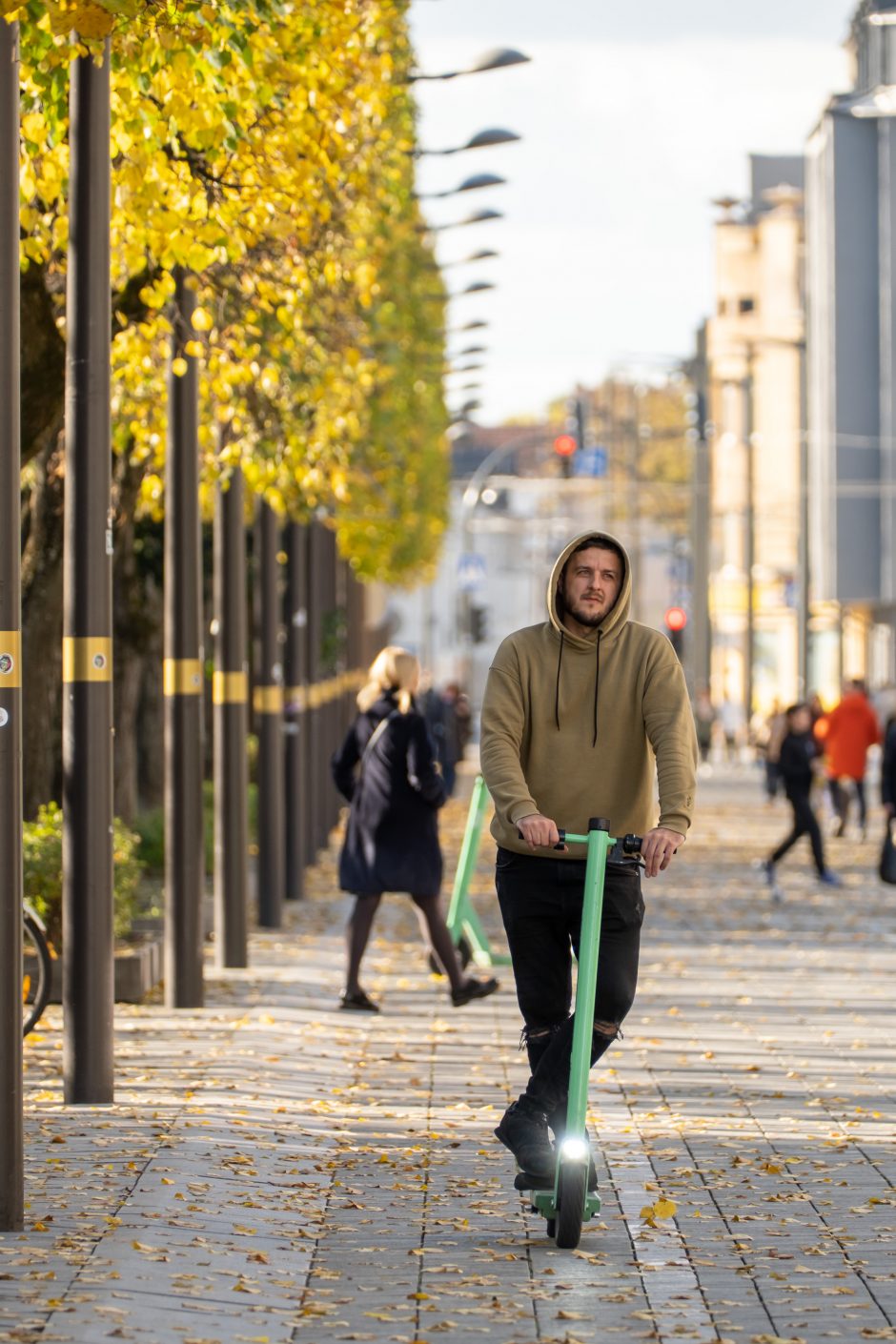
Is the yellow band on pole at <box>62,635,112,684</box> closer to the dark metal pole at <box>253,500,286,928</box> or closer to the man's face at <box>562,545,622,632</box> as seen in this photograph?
the man's face at <box>562,545,622,632</box>

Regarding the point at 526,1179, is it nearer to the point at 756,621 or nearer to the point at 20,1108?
the point at 20,1108

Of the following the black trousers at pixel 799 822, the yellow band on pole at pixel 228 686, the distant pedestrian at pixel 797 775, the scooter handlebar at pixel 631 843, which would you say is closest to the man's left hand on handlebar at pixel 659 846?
the scooter handlebar at pixel 631 843

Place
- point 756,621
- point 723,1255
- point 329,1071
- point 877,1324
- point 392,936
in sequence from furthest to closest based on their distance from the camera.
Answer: point 756,621, point 392,936, point 329,1071, point 723,1255, point 877,1324

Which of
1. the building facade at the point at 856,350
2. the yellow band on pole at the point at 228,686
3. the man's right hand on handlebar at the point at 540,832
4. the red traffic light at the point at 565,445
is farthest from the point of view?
the building facade at the point at 856,350

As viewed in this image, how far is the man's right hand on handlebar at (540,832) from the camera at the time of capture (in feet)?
22.9

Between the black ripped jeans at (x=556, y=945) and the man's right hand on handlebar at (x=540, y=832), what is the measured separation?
0.46m

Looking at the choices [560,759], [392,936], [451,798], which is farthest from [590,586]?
[451,798]

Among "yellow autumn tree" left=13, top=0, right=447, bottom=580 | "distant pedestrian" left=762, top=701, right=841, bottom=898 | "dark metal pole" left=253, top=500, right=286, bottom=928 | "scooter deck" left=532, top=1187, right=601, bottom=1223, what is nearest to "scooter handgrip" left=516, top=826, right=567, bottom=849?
"scooter deck" left=532, top=1187, right=601, bottom=1223

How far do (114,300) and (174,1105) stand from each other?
4959 millimetres

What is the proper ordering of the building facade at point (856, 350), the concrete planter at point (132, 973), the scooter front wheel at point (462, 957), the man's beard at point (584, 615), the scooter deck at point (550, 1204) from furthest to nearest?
the building facade at point (856, 350) → the scooter front wheel at point (462, 957) → the concrete planter at point (132, 973) → the man's beard at point (584, 615) → the scooter deck at point (550, 1204)

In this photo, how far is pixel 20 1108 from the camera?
24.5 ft

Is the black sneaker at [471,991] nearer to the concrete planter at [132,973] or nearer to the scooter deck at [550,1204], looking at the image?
the concrete planter at [132,973]

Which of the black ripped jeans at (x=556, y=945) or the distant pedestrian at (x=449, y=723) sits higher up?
the black ripped jeans at (x=556, y=945)

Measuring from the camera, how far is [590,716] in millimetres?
7531
